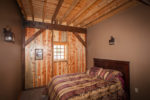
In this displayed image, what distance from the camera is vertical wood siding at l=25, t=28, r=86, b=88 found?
328 cm

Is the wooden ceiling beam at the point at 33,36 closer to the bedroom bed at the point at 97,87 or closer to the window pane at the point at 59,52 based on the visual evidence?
the window pane at the point at 59,52

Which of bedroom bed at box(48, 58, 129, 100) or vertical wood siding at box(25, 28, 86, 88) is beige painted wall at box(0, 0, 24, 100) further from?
vertical wood siding at box(25, 28, 86, 88)

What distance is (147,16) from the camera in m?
2.01

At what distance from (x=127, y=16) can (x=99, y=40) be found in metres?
1.41

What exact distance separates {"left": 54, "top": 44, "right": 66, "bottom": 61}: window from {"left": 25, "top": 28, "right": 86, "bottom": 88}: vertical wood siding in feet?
0.84

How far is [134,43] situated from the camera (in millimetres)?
2281

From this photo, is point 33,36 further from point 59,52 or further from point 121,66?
point 121,66

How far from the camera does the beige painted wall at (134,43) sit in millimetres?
2035

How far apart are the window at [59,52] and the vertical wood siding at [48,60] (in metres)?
0.26

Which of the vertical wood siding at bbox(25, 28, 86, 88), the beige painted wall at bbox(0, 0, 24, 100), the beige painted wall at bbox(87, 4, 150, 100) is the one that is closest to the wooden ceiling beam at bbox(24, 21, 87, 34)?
the vertical wood siding at bbox(25, 28, 86, 88)

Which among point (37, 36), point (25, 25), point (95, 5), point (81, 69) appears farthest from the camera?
point (81, 69)

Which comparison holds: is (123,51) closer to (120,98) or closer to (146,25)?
(146,25)

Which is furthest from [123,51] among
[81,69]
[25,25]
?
[25,25]

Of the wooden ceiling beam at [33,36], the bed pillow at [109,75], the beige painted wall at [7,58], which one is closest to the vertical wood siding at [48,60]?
the wooden ceiling beam at [33,36]
